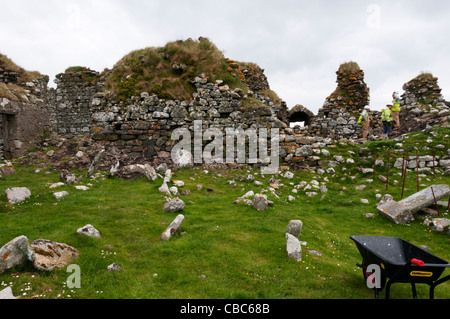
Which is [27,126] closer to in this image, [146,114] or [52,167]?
[52,167]

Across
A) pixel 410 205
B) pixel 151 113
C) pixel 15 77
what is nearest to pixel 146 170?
pixel 151 113

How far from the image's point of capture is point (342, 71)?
773 inches

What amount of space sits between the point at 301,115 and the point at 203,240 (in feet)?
57.6

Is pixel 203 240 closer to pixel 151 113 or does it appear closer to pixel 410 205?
pixel 410 205

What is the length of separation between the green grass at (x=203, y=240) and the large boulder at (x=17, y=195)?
15cm

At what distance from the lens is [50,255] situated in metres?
4.09

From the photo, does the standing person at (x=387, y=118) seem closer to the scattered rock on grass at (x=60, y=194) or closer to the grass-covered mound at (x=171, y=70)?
the grass-covered mound at (x=171, y=70)

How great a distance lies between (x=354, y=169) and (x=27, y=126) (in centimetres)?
1729

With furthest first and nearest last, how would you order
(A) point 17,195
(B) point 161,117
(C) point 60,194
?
(B) point 161,117, (C) point 60,194, (A) point 17,195

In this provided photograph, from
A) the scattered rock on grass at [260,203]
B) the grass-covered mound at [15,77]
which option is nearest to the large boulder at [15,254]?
the scattered rock on grass at [260,203]

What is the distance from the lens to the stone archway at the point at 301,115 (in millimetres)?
19672

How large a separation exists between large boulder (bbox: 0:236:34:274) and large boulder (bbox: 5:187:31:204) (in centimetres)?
392

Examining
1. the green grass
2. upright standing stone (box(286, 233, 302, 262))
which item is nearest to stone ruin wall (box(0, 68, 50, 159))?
the green grass

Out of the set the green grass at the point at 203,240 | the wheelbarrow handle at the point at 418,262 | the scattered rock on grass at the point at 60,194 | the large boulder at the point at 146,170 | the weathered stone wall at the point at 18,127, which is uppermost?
the weathered stone wall at the point at 18,127
